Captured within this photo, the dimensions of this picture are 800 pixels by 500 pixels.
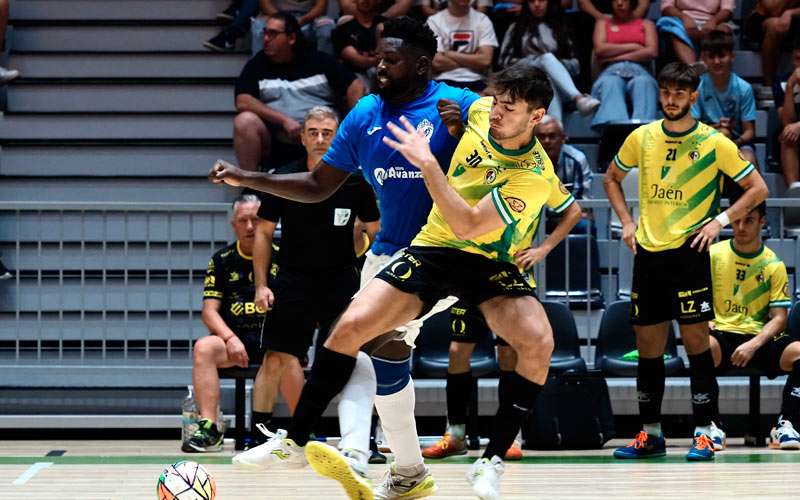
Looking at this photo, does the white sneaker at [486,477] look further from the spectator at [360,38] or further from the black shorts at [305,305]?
the spectator at [360,38]

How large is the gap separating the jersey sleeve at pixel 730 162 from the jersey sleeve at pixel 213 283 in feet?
10.6

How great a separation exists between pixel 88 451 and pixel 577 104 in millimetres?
4940

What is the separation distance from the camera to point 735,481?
6680mm

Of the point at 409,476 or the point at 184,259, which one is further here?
the point at 184,259

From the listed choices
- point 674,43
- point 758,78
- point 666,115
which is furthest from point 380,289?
point 758,78

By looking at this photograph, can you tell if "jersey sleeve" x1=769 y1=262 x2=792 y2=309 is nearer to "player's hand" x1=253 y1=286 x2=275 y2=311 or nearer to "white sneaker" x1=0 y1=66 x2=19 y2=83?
"player's hand" x1=253 y1=286 x2=275 y2=311

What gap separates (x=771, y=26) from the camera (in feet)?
37.5

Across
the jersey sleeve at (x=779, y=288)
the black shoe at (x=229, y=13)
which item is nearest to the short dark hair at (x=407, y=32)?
the jersey sleeve at (x=779, y=288)

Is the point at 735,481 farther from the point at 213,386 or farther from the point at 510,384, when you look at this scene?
the point at 213,386

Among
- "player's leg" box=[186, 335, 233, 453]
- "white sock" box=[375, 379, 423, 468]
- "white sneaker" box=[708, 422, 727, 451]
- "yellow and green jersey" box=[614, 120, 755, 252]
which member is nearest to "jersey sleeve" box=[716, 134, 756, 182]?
"yellow and green jersey" box=[614, 120, 755, 252]

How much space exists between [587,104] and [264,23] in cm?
284

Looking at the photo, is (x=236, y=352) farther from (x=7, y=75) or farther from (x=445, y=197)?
(x=7, y=75)

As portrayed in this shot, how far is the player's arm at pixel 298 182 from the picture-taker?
225 inches

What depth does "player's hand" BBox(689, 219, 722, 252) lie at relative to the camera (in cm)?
763
